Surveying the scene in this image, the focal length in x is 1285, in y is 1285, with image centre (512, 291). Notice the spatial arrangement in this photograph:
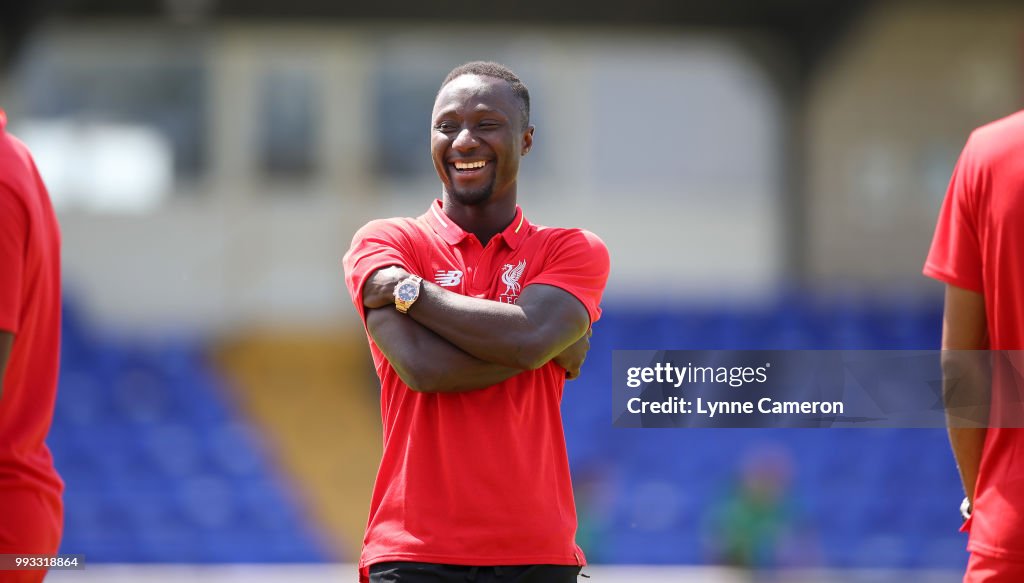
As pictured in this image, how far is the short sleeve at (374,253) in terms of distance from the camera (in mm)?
2629

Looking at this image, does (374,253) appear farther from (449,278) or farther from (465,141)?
(465,141)

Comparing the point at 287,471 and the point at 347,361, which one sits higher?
the point at 347,361

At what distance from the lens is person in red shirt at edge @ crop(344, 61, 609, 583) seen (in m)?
2.43

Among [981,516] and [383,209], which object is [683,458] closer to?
[383,209]

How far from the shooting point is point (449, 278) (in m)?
2.66

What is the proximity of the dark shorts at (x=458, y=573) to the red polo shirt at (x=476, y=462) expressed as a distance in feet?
0.05

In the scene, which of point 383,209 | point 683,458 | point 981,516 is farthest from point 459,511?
point 383,209

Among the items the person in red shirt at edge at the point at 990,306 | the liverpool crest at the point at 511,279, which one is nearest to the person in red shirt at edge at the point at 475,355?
the liverpool crest at the point at 511,279

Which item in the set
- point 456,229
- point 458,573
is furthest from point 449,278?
point 458,573

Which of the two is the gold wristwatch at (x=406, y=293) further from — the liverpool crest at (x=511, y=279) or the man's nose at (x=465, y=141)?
the man's nose at (x=465, y=141)

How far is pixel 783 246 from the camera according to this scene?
1160 cm

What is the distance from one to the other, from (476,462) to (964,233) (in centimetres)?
103

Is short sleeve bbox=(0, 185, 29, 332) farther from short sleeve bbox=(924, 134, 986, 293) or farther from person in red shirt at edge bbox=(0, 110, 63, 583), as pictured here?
short sleeve bbox=(924, 134, 986, 293)

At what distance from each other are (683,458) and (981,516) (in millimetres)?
7852
